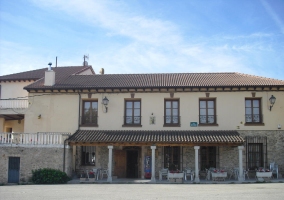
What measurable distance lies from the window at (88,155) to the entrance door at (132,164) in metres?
2.16

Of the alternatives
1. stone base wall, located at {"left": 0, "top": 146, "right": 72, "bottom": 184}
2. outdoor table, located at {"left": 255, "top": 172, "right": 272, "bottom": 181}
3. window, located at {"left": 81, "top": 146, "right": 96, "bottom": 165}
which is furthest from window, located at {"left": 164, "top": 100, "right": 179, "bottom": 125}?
stone base wall, located at {"left": 0, "top": 146, "right": 72, "bottom": 184}

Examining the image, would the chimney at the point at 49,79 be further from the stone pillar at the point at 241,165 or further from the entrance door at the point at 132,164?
the stone pillar at the point at 241,165

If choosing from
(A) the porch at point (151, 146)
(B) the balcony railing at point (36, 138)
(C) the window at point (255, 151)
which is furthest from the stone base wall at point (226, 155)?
(B) the balcony railing at point (36, 138)

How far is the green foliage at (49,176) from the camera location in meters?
21.0

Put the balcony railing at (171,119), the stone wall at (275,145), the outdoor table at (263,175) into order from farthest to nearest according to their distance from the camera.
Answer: the balcony railing at (171,119) → the stone wall at (275,145) → the outdoor table at (263,175)

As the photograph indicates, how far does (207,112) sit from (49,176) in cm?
994

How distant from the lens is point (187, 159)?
2272 centimetres

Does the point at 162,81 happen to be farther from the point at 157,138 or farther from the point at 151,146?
the point at 151,146

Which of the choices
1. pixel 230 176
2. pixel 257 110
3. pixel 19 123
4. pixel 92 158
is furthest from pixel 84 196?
pixel 19 123

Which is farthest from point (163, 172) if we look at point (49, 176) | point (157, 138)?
point (49, 176)

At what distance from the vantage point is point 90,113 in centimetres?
2391

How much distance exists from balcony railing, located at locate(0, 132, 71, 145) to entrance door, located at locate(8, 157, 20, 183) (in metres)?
0.98

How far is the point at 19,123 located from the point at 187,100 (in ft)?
42.1

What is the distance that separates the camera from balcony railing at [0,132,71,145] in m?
22.0
